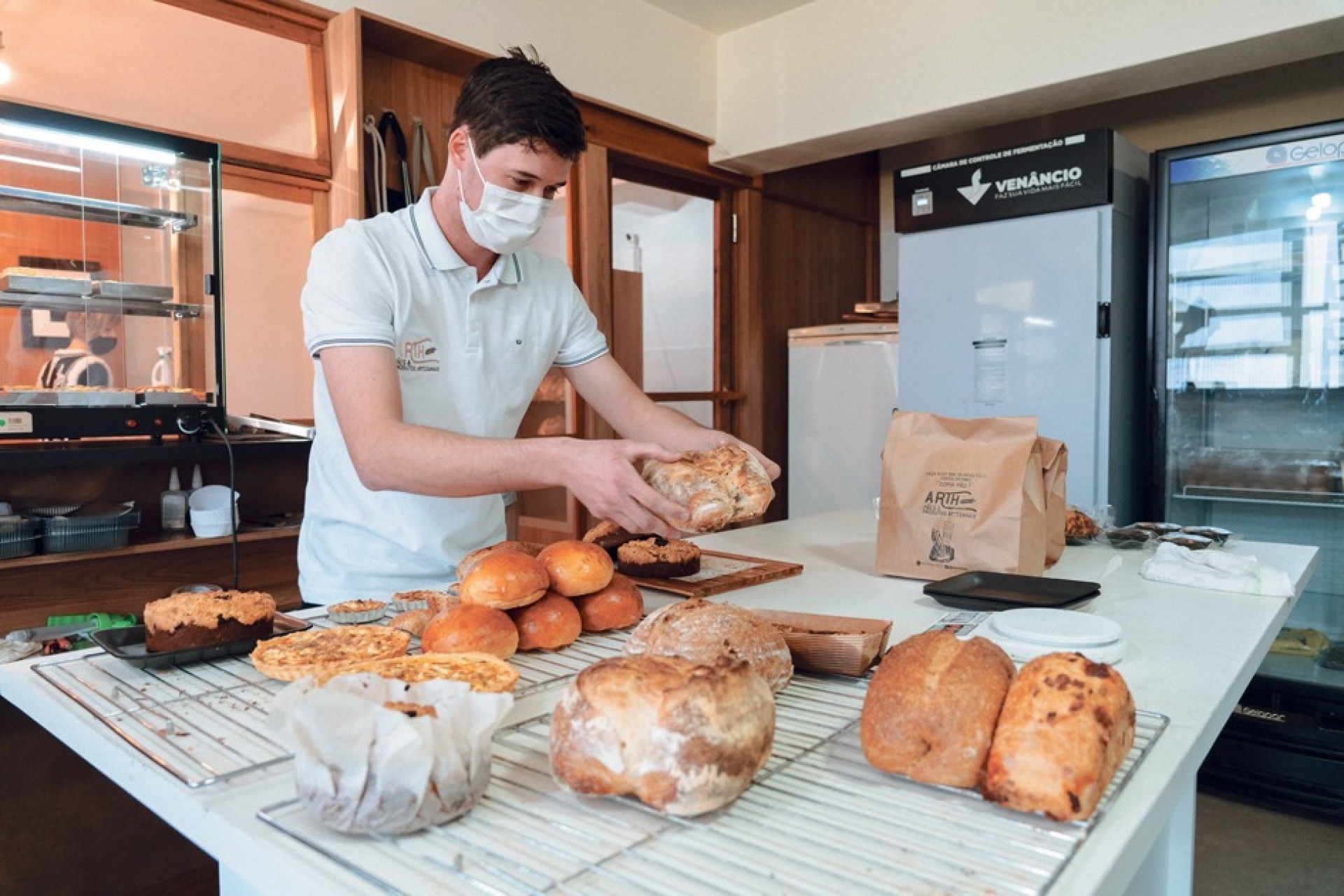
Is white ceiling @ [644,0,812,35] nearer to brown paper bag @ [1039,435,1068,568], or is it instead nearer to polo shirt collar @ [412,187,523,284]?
Result: polo shirt collar @ [412,187,523,284]

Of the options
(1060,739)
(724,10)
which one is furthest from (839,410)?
(1060,739)

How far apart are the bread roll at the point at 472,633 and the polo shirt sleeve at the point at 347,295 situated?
0.61 meters

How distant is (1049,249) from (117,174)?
294 cm

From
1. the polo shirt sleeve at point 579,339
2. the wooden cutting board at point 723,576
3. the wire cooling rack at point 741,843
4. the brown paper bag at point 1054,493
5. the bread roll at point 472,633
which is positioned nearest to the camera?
the wire cooling rack at point 741,843

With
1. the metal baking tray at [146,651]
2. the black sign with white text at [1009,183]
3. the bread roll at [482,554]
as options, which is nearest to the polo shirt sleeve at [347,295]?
the bread roll at [482,554]

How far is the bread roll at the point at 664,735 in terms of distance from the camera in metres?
0.64

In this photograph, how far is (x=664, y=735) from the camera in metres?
0.65

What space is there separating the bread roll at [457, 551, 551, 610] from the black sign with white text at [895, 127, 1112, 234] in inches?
110

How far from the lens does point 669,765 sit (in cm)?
64

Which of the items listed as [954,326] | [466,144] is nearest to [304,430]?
[466,144]

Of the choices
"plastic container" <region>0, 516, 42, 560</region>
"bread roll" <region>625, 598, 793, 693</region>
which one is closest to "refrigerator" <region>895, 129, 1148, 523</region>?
"bread roll" <region>625, 598, 793, 693</region>

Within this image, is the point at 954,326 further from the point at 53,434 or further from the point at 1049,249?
the point at 53,434

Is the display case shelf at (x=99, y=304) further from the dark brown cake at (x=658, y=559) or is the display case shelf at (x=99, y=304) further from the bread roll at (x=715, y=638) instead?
the bread roll at (x=715, y=638)

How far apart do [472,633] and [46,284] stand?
6.69ft
